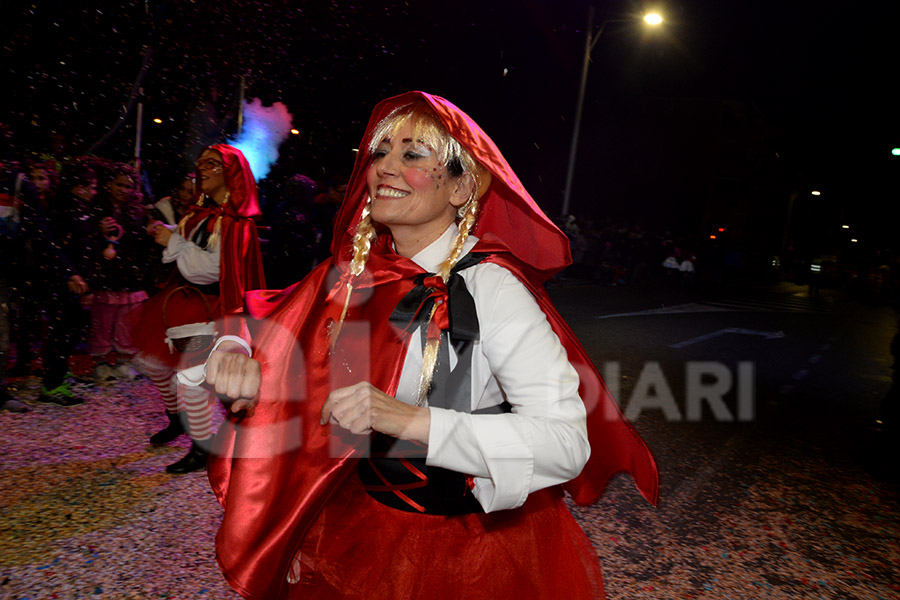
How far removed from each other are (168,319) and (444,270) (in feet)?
9.57

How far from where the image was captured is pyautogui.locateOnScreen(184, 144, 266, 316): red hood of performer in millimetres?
3814

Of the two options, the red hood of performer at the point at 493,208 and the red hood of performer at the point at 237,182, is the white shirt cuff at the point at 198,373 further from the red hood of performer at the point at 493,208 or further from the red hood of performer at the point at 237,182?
the red hood of performer at the point at 237,182

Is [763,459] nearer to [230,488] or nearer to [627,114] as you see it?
[230,488]

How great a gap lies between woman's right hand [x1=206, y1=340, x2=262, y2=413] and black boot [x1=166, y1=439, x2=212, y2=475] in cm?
279

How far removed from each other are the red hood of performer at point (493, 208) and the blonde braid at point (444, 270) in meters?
0.05

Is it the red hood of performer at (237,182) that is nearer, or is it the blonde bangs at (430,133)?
the blonde bangs at (430,133)

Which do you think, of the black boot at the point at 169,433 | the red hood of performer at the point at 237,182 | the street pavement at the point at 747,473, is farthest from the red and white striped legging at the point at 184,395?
the street pavement at the point at 747,473

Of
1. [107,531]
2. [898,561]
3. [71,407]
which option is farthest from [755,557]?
[71,407]

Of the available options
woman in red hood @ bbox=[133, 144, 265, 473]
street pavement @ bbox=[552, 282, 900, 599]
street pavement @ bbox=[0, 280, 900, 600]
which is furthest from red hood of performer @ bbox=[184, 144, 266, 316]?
street pavement @ bbox=[552, 282, 900, 599]

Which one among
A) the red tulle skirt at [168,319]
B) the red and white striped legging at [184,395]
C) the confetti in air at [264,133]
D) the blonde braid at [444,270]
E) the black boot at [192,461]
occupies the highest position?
the confetti in air at [264,133]

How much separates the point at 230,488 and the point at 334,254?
758 mm

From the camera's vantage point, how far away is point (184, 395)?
4.08m

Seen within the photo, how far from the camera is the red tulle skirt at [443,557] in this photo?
1.41 metres

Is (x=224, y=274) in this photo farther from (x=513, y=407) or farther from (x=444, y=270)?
(x=513, y=407)
